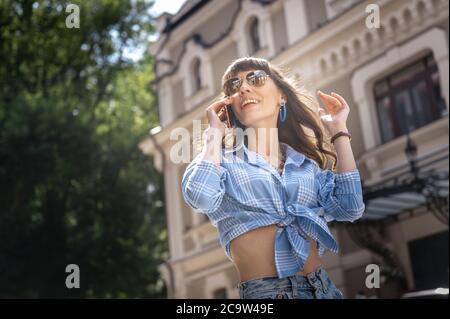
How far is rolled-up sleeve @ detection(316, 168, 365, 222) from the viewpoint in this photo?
2270mm

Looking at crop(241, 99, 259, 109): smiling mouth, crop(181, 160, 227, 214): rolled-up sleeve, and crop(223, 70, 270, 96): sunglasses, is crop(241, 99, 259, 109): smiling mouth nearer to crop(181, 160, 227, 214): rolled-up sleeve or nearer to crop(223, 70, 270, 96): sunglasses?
crop(223, 70, 270, 96): sunglasses

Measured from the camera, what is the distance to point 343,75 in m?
13.4

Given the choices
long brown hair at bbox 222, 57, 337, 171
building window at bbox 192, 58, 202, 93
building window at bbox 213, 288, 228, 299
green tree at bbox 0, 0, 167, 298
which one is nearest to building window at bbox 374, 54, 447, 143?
building window at bbox 213, 288, 228, 299

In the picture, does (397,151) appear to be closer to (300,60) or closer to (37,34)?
(300,60)

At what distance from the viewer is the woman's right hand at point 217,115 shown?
2.29 meters

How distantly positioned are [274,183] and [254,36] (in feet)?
46.8

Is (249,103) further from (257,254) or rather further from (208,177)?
(257,254)

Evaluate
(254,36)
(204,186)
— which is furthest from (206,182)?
(254,36)

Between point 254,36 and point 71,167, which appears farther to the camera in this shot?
point 71,167

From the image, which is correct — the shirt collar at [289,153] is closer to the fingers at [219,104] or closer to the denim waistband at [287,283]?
the fingers at [219,104]

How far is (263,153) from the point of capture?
240 cm

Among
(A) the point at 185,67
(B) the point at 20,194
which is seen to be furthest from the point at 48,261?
(A) the point at 185,67
